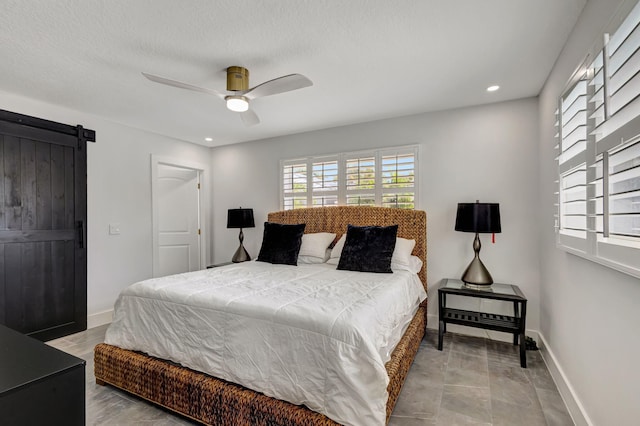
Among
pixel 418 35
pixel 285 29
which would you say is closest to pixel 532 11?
pixel 418 35

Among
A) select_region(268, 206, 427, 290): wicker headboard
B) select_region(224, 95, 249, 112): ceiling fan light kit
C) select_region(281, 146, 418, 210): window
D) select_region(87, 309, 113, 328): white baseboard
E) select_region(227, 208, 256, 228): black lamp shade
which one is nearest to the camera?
select_region(224, 95, 249, 112): ceiling fan light kit

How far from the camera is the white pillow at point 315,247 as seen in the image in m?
3.63

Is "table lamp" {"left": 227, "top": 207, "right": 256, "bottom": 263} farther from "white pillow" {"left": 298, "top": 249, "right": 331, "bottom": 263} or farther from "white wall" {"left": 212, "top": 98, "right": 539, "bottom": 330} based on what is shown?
"white wall" {"left": 212, "top": 98, "right": 539, "bottom": 330}

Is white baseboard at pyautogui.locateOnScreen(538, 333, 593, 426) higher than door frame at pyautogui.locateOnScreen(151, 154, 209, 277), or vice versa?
door frame at pyautogui.locateOnScreen(151, 154, 209, 277)

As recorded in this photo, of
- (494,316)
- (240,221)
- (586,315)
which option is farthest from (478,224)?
(240,221)

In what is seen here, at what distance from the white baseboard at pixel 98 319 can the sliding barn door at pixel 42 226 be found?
56mm

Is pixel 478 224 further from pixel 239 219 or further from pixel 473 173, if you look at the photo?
pixel 239 219

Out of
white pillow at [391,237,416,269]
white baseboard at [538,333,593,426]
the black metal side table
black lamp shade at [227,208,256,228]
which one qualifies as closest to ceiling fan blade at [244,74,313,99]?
white pillow at [391,237,416,269]

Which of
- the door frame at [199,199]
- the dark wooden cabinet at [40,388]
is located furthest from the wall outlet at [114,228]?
the dark wooden cabinet at [40,388]

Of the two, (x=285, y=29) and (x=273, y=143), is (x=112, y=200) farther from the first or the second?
(x=285, y=29)

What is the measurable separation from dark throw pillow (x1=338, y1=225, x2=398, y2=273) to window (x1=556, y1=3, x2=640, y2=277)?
145cm

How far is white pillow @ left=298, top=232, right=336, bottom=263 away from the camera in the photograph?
11.9 ft

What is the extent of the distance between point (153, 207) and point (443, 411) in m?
4.08

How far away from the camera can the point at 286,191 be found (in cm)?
452
